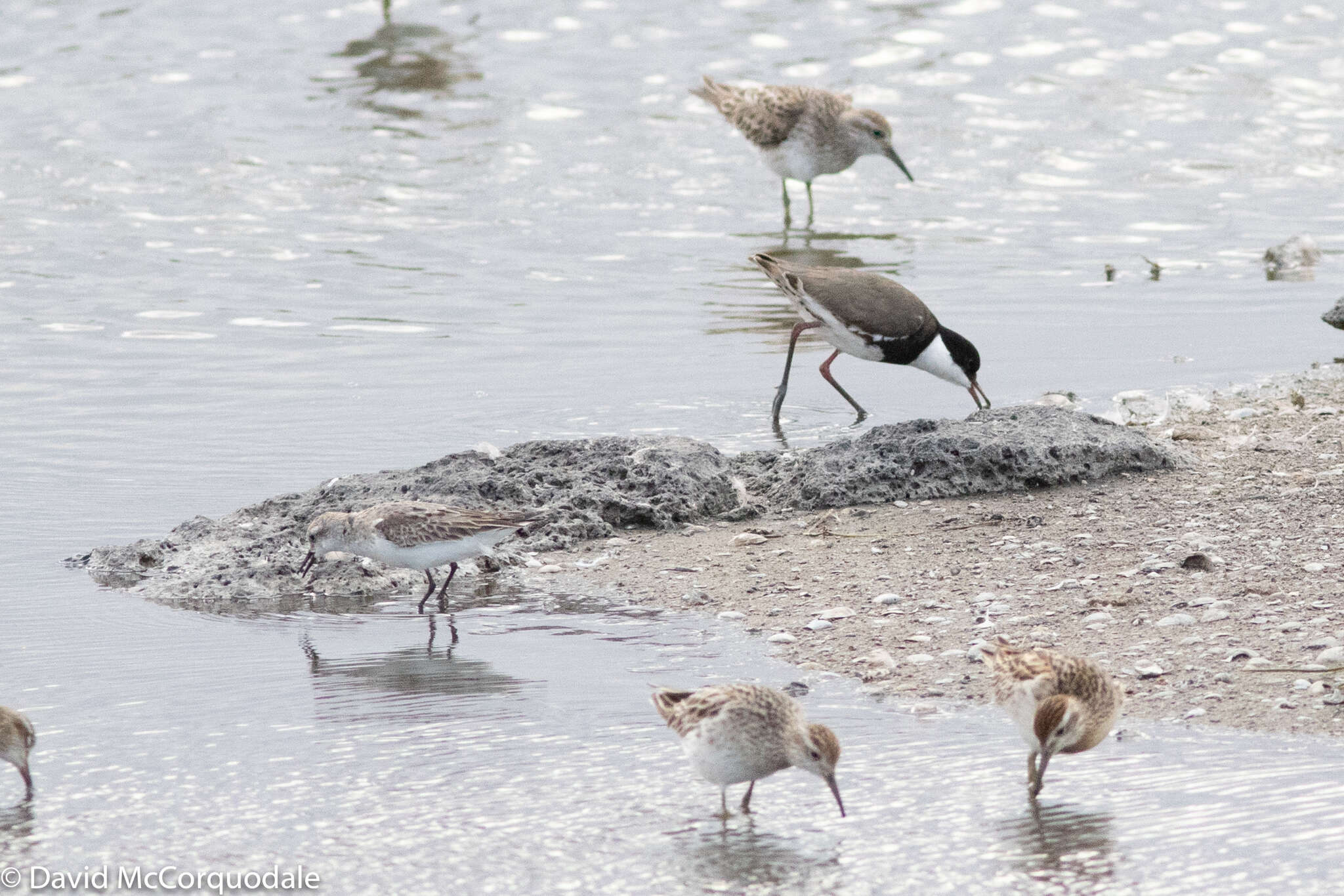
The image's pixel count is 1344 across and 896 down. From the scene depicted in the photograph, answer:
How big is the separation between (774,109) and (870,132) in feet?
3.63

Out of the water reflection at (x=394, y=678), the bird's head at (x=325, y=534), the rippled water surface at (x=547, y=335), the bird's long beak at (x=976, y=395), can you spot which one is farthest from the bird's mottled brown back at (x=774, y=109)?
the water reflection at (x=394, y=678)

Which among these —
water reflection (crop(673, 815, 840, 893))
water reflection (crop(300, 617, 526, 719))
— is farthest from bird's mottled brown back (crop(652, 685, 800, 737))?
water reflection (crop(300, 617, 526, 719))

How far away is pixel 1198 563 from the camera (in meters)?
7.65

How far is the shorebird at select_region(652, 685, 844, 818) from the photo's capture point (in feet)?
17.8

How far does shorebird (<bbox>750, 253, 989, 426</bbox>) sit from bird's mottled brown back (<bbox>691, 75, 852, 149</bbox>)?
7.71m

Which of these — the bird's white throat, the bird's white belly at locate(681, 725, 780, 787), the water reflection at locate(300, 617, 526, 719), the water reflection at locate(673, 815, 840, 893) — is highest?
the bird's white belly at locate(681, 725, 780, 787)

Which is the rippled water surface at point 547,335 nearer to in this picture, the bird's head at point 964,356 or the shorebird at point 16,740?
the shorebird at point 16,740

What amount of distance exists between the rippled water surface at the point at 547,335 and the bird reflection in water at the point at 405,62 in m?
0.10

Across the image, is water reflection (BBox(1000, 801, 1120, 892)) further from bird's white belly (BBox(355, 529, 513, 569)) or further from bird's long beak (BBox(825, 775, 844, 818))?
bird's white belly (BBox(355, 529, 513, 569))

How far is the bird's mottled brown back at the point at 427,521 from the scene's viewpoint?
7.60 meters

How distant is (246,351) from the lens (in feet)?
44.4

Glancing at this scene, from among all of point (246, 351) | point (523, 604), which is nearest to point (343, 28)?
point (246, 351)

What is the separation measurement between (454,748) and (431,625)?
1.58 meters

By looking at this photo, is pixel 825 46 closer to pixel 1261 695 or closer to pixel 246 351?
pixel 246 351
